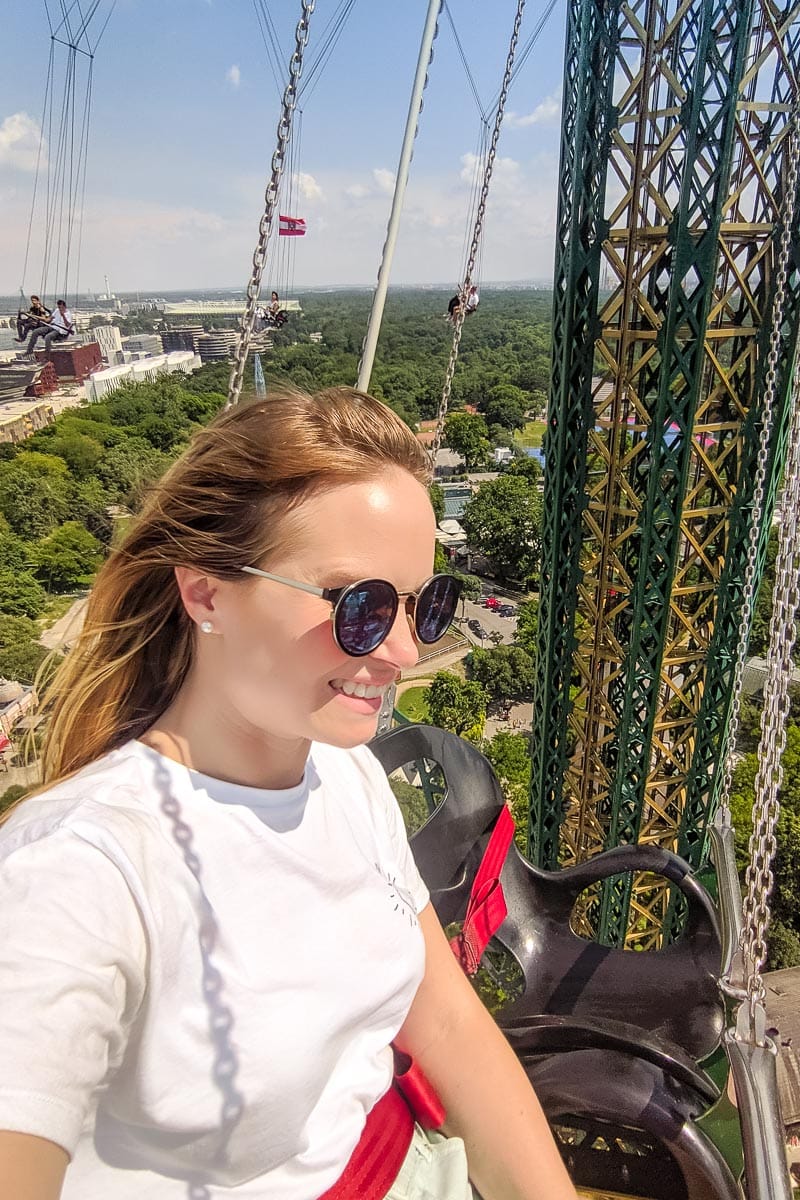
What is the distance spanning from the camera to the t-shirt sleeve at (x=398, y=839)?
4.58 feet

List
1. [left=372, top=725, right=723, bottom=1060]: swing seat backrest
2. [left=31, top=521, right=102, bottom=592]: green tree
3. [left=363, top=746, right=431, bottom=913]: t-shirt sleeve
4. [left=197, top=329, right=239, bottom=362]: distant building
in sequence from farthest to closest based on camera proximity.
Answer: [left=197, top=329, right=239, bottom=362]: distant building → [left=31, top=521, right=102, bottom=592]: green tree → [left=372, top=725, right=723, bottom=1060]: swing seat backrest → [left=363, top=746, right=431, bottom=913]: t-shirt sleeve

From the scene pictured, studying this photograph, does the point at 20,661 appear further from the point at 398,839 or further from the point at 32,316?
the point at 398,839

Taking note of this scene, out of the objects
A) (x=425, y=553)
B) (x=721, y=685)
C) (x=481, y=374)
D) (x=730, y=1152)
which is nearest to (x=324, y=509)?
(x=425, y=553)

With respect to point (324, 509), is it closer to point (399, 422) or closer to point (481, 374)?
point (399, 422)

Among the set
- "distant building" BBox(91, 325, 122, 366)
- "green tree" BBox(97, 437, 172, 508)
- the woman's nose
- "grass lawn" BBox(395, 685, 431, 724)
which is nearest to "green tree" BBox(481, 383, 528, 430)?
"green tree" BBox(97, 437, 172, 508)

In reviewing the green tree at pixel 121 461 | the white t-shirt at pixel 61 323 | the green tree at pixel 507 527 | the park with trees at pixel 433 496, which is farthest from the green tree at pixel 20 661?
the green tree at pixel 507 527

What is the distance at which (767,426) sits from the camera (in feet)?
8.06

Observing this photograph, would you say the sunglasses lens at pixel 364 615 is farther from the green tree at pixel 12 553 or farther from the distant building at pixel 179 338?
the distant building at pixel 179 338

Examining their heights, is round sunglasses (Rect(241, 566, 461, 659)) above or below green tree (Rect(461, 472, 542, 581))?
above

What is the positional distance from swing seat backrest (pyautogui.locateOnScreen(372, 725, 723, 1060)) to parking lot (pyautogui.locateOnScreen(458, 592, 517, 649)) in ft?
72.1

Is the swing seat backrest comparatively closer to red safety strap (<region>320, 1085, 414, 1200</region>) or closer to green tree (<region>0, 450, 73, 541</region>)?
red safety strap (<region>320, 1085, 414, 1200</region>)

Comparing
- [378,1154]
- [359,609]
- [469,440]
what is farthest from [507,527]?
[359,609]

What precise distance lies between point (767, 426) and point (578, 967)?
1.72m

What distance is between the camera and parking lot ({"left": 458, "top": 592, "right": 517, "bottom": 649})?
979 inches
